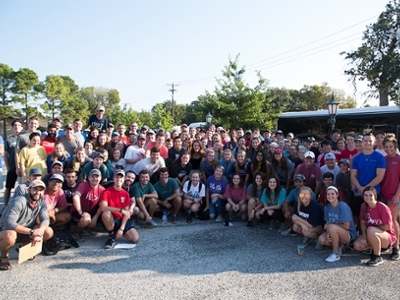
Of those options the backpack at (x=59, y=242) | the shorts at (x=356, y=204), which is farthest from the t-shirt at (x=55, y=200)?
the shorts at (x=356, y=204)

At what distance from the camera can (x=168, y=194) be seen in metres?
7.27

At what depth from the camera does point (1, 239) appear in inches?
177

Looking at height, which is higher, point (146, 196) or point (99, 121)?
point (99, 121)

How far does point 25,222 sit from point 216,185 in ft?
12.9

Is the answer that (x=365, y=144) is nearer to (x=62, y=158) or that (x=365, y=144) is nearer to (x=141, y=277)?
(x=141, y=277)

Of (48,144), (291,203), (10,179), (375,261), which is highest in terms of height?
(48,144)

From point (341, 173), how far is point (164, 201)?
3.67m

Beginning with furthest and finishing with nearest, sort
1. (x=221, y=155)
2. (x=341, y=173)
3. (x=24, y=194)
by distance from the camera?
(x=221, y=155) → (x=341, y=173) → (x=24, y=194)

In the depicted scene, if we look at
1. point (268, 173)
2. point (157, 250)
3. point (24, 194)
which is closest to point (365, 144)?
point (268, 173)

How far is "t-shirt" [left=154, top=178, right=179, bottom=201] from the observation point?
725 cm

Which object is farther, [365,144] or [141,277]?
[365,144]

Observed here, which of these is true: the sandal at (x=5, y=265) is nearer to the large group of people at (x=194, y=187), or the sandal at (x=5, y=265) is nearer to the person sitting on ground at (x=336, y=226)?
the large group of people at (x=194, y=187)

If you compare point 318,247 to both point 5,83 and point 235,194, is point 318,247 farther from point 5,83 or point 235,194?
point 5,83

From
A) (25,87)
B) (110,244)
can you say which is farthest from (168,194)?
(25,87)
